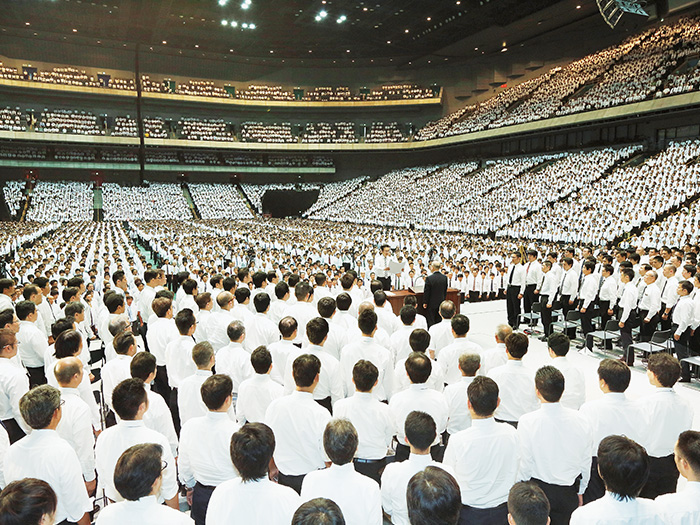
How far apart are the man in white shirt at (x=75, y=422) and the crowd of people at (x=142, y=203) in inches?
1503

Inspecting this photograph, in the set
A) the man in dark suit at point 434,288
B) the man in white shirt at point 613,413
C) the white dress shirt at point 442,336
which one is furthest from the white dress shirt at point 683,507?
the man in dark suit at point 434,288

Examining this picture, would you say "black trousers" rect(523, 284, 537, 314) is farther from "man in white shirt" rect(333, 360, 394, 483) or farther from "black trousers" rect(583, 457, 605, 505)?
"man in white shirt" rect(333, 360, 394, 483)

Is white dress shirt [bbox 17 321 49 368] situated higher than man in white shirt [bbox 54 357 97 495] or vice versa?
white dress shirt [bbox 17 321 49 368]

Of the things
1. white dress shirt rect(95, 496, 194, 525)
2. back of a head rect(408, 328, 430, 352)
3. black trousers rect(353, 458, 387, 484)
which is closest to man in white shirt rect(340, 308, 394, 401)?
back of a head rect(408, 328, 430, 352)

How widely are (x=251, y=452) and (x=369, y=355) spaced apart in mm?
2596

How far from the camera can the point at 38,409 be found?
285 centimetres

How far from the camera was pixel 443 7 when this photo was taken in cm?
3516

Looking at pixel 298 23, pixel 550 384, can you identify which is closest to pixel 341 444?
pixel 550 384

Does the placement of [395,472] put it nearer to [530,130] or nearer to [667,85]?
[667,85]

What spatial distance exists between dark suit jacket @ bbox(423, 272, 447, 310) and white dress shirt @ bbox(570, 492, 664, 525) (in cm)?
670

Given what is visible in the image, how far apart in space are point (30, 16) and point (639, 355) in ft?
160

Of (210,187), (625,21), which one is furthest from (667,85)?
(210,187)

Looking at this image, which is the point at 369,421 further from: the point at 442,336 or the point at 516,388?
the point at 442,336

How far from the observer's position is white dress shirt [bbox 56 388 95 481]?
3434 mm
